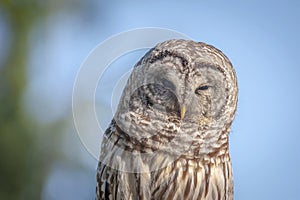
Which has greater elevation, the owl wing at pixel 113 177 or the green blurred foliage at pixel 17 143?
the green blurred foliage at pixel 17 143

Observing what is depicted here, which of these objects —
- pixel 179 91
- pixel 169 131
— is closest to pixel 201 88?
pixel 179 91

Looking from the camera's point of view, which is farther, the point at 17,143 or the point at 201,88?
the point at 17,143

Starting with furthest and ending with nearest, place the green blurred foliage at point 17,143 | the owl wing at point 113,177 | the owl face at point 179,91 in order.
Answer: the green blurred foliage at point 17,143, the owl wing at point 113,177, the owl face at point 179,91

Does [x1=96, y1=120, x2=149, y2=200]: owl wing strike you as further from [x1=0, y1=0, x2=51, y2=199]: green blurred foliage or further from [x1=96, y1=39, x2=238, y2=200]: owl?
[x1=0, y1=0, x2=51, y2=199]: green blurred foliage

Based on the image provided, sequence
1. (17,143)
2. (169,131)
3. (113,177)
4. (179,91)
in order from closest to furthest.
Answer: (179,91)
(169,131)
(113,177)
(17,143)

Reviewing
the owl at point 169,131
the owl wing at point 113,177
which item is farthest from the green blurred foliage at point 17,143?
the owl at point 169,131

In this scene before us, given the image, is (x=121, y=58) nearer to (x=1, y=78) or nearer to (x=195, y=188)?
(x=195, y=188)

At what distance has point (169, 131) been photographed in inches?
188

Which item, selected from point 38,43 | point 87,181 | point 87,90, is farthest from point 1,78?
point 87,90

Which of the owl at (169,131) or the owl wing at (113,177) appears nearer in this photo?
the owl at (169,131)

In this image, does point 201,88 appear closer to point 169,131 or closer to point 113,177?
point 169,131

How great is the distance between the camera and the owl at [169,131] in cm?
465

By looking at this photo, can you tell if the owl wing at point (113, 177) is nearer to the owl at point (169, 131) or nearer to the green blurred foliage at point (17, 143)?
the owl at point (169, 131)

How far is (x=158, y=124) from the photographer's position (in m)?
4.75
